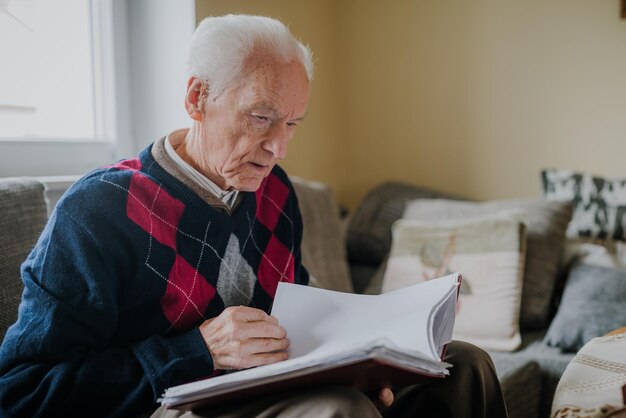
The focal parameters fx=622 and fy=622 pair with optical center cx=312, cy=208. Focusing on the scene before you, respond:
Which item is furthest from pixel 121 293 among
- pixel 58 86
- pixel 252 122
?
pixel 58 86

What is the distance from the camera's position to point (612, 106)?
2.29 meters

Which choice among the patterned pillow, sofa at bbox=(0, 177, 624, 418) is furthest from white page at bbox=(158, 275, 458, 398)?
the patterned pillow

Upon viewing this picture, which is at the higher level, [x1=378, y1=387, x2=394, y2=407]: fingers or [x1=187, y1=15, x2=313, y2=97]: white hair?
[x1=187, y1=15, x2=313, y2=97]: white hair

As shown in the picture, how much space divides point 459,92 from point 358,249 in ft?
2.67

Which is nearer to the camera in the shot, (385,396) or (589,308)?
(385,396)

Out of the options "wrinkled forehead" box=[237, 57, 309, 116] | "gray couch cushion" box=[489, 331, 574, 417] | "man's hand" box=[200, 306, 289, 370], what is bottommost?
"gray couch cushion" box=[489, 331, 574, 417]

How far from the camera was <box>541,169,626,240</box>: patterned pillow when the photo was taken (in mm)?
2145

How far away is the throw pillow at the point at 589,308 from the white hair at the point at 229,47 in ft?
3.75

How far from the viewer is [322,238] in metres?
2.03

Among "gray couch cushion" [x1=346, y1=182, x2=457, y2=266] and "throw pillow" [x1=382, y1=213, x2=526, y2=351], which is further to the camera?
"gray couch cushion" [x1=346, y1=182, x2=457, y2=266]

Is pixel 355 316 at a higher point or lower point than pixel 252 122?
lower

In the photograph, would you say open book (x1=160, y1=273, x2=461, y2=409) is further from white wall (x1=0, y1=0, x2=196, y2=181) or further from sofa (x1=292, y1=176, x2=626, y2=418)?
white wall (x1=0, y1=0, x2=196, y2=181)

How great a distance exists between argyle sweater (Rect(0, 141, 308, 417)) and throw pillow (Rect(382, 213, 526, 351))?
3.01 feet

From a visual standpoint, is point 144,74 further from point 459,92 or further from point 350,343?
point 350,343
